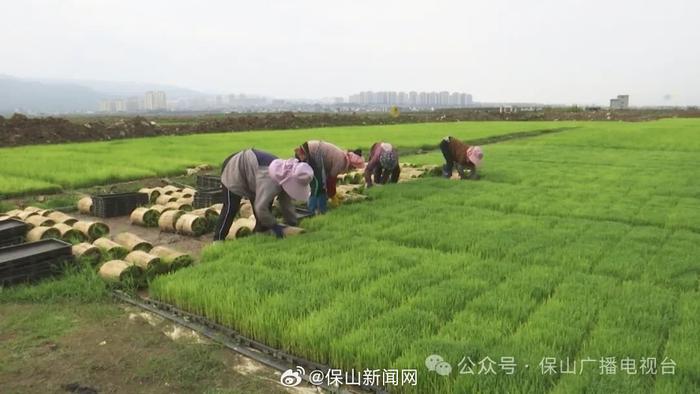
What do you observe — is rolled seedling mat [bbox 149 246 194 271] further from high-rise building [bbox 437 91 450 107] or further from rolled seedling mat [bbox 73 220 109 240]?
high-rise building [bbox 437 91 450 107]

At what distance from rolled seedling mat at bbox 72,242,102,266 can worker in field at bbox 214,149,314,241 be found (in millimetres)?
1260

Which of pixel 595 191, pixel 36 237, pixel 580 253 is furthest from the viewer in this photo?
pixel 595 191

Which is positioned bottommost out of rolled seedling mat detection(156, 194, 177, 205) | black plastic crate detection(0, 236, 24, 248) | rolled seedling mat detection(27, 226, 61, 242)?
black plastic crate detection(0, 236, 24, 248)

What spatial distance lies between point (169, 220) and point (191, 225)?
447 millimetres

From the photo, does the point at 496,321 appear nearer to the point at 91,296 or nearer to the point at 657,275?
the point at 657,275

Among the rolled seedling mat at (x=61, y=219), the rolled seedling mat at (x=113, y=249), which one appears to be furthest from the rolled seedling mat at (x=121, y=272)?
the rolled seedling mat at (x=61, y=219)

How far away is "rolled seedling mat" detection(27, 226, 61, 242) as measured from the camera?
5.93 m

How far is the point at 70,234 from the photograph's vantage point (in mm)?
6180

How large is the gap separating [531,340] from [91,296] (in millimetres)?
3757

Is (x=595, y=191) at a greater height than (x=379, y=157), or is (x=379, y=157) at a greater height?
(x=379, y=157)

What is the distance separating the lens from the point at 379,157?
9.20 m

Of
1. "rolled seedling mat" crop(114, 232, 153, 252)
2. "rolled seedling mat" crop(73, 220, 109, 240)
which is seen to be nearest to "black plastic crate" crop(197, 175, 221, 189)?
"rolled seedling mat" crop(73, 220, 109, 240)

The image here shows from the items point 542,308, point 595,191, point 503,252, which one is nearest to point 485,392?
point 542,308

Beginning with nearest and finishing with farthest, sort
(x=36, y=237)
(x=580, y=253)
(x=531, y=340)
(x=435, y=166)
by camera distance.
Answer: (x=531, y=340)
(x=580, y=253)
(x=36, y=237)
(x=435, y=166)
